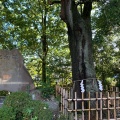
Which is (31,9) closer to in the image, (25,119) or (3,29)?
(3,29)

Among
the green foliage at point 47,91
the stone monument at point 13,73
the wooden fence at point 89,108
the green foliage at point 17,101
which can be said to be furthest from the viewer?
the stone monument at point 13,73

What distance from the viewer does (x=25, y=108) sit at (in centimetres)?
549

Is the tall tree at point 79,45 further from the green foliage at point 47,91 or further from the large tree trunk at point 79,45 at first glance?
the green foliage at point 47,91

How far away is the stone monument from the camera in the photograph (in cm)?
880

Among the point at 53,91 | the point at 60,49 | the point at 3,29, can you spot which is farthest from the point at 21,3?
the point at 53,91

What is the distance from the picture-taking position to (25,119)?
5445mm

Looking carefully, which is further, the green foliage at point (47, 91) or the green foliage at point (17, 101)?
the green foliage at point (47, 91)

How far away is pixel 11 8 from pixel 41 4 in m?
1.86

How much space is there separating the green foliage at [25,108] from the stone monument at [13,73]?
3.17 metres

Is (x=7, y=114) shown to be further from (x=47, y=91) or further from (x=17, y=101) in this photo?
(x=47, y=91)

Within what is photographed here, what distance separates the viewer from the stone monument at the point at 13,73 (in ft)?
28.9

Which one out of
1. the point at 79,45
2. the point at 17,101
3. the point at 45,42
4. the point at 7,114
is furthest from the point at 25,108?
the point at 45,42

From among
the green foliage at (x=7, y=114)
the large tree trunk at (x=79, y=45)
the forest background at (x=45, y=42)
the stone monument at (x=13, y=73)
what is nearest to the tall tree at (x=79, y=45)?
the large tree trunk at (x=79, y=45)

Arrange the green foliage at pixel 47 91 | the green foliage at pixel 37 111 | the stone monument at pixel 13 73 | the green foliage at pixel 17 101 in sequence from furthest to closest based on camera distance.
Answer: the stone monument at pixel 13 73 → the green foliage at pixel 47 91 → the green foliage at pixel 17 101 → the green foliage at pixel 37 111
